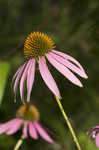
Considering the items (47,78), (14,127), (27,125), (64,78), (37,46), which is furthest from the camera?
(64,78)

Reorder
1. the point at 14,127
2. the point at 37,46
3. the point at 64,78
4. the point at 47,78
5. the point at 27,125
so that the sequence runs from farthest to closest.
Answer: the point at 64,78, the point at 27,125, the point at 14,127, the point at 37,46, the point at 47,78

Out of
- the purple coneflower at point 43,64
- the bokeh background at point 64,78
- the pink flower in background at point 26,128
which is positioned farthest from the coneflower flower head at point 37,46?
the bokeh background at point 64,78

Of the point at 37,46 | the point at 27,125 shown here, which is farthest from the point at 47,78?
the point at 27,125

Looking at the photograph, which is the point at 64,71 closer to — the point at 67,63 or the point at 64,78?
the point at 67,63

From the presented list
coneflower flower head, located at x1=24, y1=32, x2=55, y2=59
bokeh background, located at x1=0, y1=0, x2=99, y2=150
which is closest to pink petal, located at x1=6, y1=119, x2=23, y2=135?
coneflower flower head, located at x1=24, y1=32, x2=55, y2=59

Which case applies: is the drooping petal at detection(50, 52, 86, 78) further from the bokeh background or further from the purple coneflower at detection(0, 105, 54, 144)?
the bokeh background

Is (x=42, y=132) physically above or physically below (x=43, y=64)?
below

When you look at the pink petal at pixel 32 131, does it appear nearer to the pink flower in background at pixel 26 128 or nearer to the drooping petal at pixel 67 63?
the pink flower in background at pixel 26 128

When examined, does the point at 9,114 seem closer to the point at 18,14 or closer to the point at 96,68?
the point at 96,68
